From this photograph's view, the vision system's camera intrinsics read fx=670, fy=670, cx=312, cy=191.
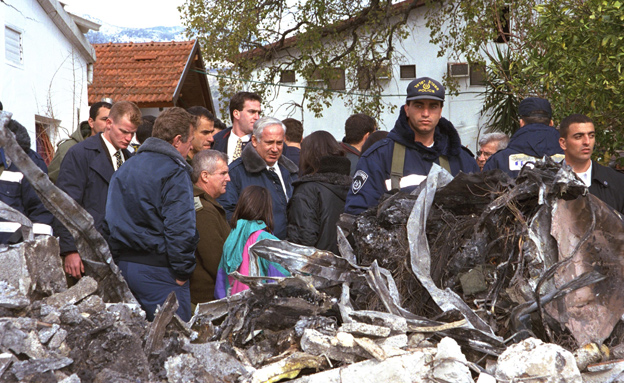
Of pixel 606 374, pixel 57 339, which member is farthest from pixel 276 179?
pixel 606 374

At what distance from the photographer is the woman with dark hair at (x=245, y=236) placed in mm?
4059

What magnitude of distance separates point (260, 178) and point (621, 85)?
3092mm

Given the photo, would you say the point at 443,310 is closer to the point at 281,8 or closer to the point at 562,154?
the point at 562,154

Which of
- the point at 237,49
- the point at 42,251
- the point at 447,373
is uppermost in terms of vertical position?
the point at 237,49

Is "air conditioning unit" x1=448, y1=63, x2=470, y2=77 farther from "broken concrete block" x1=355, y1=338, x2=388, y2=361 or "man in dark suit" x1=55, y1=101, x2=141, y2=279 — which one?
"broken concrete block" x1=355, y1=338, x2=388, y2=361

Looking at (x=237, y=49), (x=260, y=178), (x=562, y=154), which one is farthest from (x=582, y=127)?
(x=237, y=49)

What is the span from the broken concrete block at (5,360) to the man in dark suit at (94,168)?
200cm

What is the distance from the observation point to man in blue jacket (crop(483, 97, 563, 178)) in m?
5.02

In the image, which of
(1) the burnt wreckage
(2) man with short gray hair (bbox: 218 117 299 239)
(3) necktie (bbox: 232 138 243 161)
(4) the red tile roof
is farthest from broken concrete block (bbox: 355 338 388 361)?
(4) the red tile roof

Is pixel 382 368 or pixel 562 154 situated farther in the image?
pixel 562 154

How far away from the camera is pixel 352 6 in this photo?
18906mm

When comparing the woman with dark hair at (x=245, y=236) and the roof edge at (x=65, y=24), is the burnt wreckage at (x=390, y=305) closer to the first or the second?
the woman with dark hair at (x=245, y=236)

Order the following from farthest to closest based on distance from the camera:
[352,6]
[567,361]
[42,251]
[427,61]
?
1. [427,61]
2. [352,6]
3. [42,251]
4. [567,361]

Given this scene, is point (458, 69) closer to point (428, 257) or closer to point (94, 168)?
point (94, 168)
